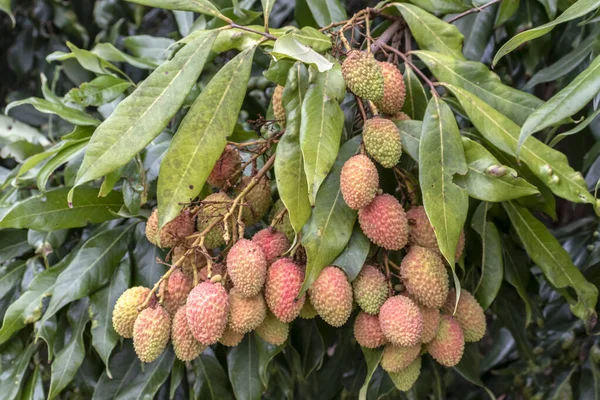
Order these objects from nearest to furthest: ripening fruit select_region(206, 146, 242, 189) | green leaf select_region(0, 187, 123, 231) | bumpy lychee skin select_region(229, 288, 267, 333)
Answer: bumpy lychee skin select_region(229, 288, 267, 333)
ripening fruit select_region(206, 146, 242, 189)
green leaf select_region(0, 187, 123, 231)

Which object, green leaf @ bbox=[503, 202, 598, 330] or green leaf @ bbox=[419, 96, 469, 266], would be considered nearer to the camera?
green leaf @ bbox=[419, 96, 469, 266]

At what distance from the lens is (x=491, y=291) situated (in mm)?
951

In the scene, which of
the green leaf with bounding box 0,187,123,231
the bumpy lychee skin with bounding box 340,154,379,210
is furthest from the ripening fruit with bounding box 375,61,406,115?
the green leaf with bounding box 0,187,123,231

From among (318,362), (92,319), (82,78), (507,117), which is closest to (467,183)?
(507,117)

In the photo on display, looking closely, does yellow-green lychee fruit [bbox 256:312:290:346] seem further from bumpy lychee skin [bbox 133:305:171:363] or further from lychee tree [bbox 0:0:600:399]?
bumpy lychee skin [bbox 133:305:171:363]

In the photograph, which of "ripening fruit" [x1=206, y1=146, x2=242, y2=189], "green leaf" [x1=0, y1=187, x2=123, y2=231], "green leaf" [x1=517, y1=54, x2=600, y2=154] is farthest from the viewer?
"green leaf" [x1=0, y1=187, x2=123, y2=231]

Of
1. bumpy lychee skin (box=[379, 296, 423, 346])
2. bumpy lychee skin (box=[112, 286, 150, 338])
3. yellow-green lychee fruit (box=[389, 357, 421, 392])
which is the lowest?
yellow-green lychee fruit (box=[389, 357, 421, 392])

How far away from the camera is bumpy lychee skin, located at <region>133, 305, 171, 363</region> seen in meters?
0.80

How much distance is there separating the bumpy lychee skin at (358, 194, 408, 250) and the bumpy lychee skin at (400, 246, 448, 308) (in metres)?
0.03

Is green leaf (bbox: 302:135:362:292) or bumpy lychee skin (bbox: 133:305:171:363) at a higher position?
green leaf (bbox: 302:135:362:292)

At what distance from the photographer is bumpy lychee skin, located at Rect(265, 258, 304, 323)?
788 millimetres

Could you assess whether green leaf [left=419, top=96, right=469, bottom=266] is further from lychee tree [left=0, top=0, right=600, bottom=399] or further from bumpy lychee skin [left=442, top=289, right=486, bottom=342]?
bumpy lychee skin [left=442, top=289, right=486, bottom=342]

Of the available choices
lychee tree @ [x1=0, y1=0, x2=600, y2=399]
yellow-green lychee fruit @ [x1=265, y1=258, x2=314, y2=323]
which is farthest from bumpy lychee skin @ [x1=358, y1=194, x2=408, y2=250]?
yellow-green lychee fruit @ [x1=265, y1=258, x2=314, y2=323]

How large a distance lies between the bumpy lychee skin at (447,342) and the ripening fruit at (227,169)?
36 cm
